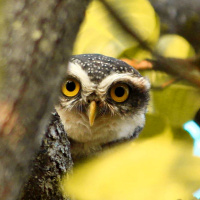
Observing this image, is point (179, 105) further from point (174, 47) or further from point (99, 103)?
point (99, 103)

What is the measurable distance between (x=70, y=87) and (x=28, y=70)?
4.69 ft

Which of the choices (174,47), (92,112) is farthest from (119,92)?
(174,47)

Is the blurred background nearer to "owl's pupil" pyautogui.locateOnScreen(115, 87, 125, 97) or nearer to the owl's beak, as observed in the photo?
the owl's beak

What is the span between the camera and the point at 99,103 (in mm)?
2178

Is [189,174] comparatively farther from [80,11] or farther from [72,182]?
[80,11]

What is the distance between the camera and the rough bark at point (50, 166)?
1.56m

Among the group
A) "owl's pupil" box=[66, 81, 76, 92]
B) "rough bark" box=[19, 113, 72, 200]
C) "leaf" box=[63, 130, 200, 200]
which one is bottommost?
"leaf" box=[63, 130, 200, 200]

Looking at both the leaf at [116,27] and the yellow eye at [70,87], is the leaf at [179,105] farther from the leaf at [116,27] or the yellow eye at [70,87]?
the yellow eye at [70,87]

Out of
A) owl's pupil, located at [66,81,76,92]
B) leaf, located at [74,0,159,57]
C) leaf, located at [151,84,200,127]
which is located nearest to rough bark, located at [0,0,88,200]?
leaf, located at [74,0,159,57]

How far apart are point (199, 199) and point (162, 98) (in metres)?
0.27

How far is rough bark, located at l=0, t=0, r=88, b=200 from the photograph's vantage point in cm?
80

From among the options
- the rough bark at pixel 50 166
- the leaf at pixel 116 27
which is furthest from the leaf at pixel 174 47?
the rough bark at pixel 50 166

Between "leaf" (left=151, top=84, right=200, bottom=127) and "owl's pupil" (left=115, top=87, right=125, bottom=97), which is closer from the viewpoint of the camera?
"leaf" (left=151, top=84, right=200, bottom=127)

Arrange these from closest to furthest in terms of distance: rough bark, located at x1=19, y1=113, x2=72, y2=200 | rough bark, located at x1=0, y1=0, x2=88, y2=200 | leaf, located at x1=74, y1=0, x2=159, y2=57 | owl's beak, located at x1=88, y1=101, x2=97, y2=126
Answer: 1. rough bark, located at x1=0, y1=0, x2=88, y2=200
2. leaf, located at x1=74, y1=0, x2=159, y2=57
3. rough bark, located at x1=19, y1=113, x2=72, y2=200
4. owl's beak, located at x1=88, y1=101, x2=97, y2=126
